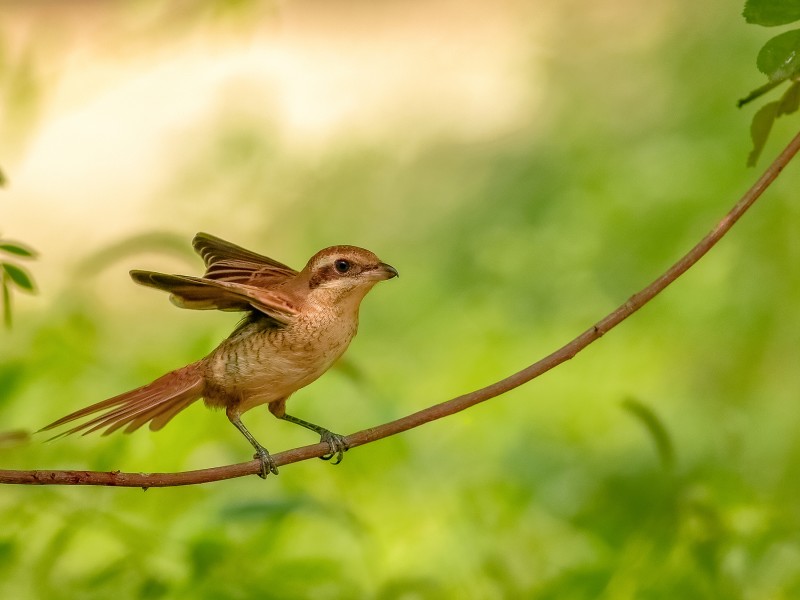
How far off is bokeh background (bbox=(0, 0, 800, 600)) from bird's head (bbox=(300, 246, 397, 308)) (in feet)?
1.43

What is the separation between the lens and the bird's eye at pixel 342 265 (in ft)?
6.24

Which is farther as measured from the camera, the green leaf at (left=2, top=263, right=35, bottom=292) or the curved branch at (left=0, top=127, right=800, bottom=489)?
the green leaf at (left=2, top=263, right=35, bottom=292)

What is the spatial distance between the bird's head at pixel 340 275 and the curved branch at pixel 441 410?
381 mm

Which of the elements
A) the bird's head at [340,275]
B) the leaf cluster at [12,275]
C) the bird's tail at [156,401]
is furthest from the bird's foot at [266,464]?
the leaf cluster at [12,275]

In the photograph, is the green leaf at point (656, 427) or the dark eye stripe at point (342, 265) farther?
the green leaf at point (656, 427)

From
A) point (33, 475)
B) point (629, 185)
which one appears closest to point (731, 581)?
point (33, 475)

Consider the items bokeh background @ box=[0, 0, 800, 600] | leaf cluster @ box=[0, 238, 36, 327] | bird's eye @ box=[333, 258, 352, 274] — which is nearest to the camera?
leaf cluster @ box=[0, 238, 36, 327]

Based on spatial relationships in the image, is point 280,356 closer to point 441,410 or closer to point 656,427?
point 441,410

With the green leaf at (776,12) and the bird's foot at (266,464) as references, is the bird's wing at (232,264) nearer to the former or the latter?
the bird's foot at (266,464)

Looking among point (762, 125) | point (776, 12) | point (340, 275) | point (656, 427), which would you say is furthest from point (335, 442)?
point (776, 12)

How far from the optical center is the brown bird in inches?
72.5

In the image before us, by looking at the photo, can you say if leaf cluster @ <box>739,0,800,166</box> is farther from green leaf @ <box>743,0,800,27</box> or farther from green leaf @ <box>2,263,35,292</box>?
green leaf @ <box>2,263,35,292</box>

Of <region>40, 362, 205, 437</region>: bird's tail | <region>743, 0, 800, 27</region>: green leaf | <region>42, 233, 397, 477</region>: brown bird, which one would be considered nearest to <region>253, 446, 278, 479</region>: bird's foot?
<region>42, 233, 397, 477</region>: brown bird

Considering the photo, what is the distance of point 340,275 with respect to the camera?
190 centimetres
